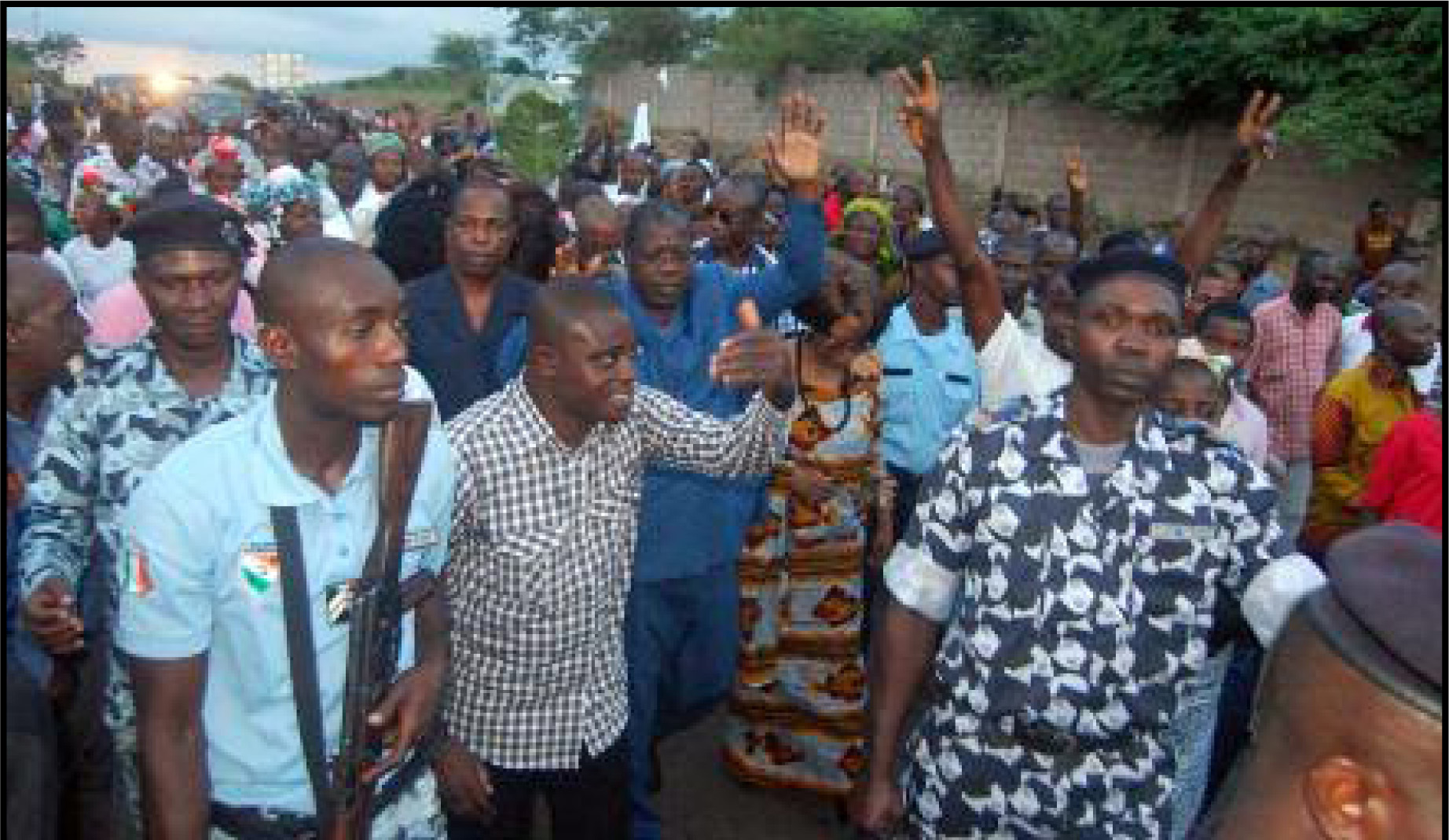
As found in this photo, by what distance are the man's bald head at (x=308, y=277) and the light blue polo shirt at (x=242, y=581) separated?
161mm

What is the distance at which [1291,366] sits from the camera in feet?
18.8

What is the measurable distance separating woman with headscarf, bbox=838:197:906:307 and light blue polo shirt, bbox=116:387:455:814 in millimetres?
4360

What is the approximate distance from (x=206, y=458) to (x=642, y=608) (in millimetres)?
1646

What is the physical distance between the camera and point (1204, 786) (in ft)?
11.6

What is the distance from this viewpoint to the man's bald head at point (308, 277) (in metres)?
1.99

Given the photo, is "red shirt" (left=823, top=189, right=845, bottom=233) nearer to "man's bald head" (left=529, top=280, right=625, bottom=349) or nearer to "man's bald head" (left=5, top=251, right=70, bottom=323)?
"man's bald head" (left=529, top=280, right=625, bottom=349)

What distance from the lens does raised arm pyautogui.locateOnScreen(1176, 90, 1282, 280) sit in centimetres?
358

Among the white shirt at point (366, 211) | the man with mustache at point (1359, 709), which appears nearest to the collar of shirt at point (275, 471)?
the man with mustache at point (1359, 709)

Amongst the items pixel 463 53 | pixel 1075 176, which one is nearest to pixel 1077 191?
pixel 1075 176

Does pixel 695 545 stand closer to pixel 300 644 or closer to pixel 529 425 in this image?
pixel 529 425

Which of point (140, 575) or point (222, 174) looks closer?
point (140, 575)

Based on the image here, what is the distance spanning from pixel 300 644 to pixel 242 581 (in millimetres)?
136

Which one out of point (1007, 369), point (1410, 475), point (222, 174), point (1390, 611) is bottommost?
point (1410, 475)

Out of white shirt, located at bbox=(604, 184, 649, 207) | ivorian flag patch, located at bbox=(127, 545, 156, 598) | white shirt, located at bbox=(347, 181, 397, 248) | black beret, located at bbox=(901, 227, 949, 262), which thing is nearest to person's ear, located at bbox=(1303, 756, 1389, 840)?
ivorian flag patch, located at bbox=(127, 545, 156, 598)
